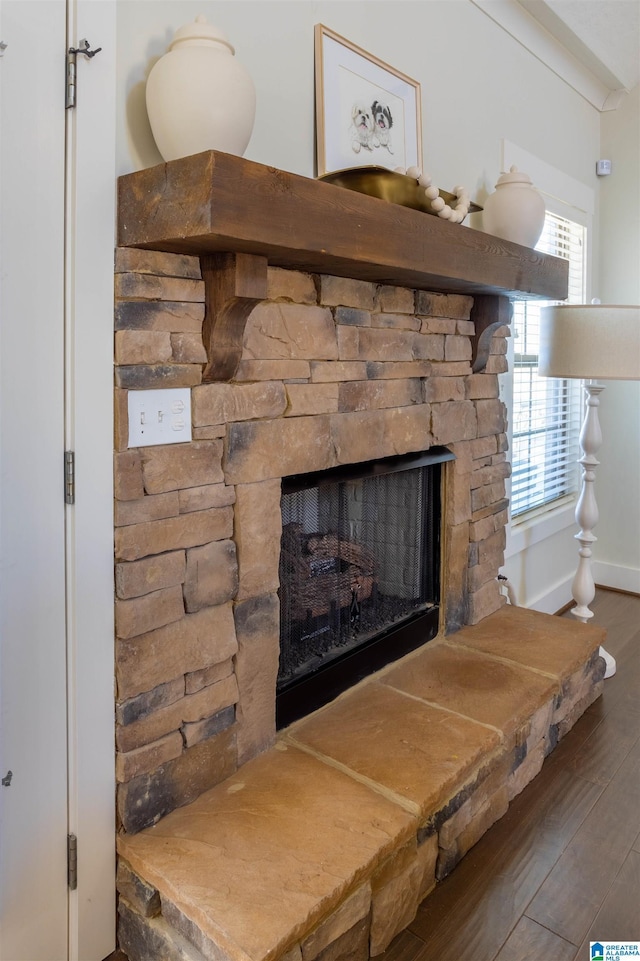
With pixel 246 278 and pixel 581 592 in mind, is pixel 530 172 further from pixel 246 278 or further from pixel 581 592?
pixel 246 278

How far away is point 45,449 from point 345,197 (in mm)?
768

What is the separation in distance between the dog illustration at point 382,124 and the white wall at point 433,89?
0.55ft

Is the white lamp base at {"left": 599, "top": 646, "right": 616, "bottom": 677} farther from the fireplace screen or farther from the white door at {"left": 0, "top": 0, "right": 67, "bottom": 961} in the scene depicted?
the white door at {"left": 0, "top": 0, "right": 67, "bottom": 961}

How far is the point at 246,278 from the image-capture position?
1.35m

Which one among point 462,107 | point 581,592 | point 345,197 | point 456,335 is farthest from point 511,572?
point 345,197

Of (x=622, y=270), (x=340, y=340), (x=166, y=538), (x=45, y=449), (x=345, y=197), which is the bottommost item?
(x=166, y=538)

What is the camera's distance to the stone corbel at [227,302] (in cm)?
134

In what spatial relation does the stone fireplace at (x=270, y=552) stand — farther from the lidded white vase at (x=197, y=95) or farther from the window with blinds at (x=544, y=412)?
the window with blinds at (x=544, y=412)

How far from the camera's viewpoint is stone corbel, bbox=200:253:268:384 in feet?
4.41

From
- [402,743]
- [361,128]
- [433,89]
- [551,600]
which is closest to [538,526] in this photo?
[551,600]

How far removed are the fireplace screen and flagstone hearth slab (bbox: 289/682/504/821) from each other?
0.08 meters

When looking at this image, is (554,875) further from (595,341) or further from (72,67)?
(72,67)

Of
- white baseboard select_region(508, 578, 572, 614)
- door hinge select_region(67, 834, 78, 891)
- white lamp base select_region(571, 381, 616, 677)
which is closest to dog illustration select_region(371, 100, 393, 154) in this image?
white lamp base select_region(571, 381, 616, 677)

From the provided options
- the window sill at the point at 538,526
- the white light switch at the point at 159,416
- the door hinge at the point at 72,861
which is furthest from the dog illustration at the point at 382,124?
the door hinge at the point at 72,861
